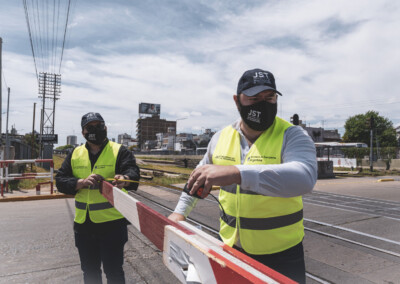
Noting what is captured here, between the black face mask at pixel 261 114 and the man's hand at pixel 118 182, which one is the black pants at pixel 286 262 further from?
the man's hand at pixel 118 182

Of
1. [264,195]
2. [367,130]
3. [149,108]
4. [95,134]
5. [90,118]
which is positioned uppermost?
[149,108]

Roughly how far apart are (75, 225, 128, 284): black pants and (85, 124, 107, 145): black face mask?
0.94 meters

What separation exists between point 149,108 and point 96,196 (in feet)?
468

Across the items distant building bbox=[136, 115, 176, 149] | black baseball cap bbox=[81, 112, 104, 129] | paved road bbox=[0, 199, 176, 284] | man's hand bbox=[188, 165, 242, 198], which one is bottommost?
paved road bbox=[0, 199, 176, 284]

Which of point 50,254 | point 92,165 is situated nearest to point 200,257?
point 92,165

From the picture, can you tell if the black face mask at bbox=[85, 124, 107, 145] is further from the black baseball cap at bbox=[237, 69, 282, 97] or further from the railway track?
the railway track

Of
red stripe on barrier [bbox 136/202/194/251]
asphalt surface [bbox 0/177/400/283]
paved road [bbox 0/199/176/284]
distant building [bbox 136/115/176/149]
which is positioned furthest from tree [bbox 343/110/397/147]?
distant building [bbox 136/115/176/149]

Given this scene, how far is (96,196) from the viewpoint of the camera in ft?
9.80

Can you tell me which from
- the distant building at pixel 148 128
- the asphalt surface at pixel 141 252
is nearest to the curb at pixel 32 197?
the asphalt surface at pixel 141 252

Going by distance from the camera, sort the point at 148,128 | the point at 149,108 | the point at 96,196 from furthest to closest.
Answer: the point at 148,128, the point at 149,108, the point at 96,196

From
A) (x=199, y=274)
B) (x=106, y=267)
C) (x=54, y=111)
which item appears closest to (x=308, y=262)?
(x=106, y=267)

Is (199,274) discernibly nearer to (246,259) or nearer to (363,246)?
(246,259)

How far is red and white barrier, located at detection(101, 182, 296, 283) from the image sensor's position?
100 centimetres

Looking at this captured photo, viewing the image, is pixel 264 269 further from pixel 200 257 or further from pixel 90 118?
pixel 90 118
